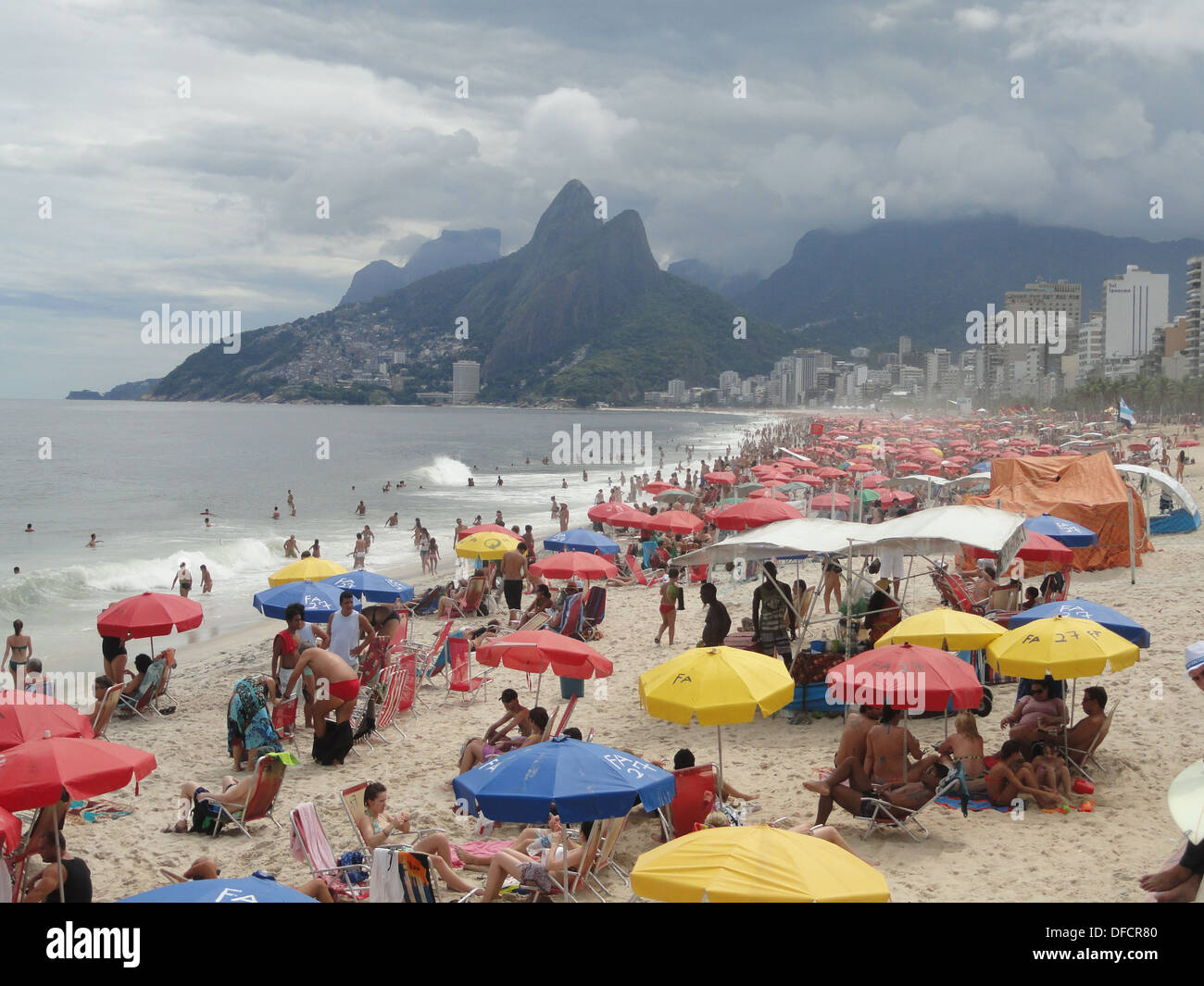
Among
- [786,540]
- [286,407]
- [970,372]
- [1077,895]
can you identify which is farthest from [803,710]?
[286,407]

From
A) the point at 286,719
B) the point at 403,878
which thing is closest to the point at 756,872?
the point at 403,878

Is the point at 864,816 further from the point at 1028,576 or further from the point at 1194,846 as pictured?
the point at 1028,576

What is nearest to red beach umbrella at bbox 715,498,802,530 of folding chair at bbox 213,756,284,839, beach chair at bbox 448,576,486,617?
beach chair at bbox 448,576,486,617

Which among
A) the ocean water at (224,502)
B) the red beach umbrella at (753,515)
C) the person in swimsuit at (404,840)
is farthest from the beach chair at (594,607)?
the ocean water at (224,502)

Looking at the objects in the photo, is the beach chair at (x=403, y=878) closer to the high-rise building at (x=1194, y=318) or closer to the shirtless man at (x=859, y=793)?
the shirtless man at (x=859, y=793)

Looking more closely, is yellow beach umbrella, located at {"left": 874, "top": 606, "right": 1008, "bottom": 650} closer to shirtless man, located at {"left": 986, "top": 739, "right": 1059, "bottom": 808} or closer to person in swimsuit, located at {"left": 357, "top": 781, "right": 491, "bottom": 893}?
shirtless man, located at {"left": 986, "top": 739, "right": 1059, "bottom": 808}

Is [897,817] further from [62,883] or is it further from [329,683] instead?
[62,883]
